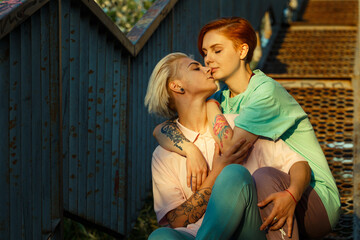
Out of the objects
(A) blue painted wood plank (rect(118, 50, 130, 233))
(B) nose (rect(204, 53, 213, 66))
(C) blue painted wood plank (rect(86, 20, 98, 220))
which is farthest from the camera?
(A) blue painted wood plank (rect(118, 50, 130, 233))

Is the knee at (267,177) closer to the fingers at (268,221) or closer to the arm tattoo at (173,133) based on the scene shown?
the fingers at (268,221)

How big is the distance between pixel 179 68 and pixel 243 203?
900mm

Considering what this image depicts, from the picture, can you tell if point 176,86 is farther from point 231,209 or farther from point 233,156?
point 231,209

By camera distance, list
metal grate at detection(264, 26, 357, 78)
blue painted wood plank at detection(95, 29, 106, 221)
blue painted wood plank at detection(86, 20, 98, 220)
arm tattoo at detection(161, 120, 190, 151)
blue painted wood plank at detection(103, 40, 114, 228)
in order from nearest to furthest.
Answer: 1. arm tattoo at detection(161, 120, 190, 151)
2. blue painted wood plank at detection(86, 20, 98, 220)
3. blue painted wood plank at detection(95, 29, 106, 221)
4. blue painted wood plank at detection(103, 40, 114, 228)
5. metal grate at detection(264, 26, 357, 78)

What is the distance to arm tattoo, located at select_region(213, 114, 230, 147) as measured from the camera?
7.96 feet

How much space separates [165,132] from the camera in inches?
104

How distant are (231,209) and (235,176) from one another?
13 centimetres

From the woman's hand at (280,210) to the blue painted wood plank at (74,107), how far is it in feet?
4.16

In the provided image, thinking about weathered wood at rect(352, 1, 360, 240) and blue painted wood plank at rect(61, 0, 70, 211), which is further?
weathered wood at rect(352, 1, 360, 240)

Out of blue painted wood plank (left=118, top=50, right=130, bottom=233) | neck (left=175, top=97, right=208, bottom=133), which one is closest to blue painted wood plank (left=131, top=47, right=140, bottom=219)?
blue painted wood plank (left=118, top=50, right=130, bottom=233)

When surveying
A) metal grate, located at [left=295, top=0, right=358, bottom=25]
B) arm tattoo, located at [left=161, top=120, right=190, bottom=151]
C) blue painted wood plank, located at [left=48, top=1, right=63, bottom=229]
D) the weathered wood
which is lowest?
metal grate, located at [left=295, top=0, right=358, bottom=25]

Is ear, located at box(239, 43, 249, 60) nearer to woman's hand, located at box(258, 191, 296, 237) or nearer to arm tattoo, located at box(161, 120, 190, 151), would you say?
arm tattoo, located at box(161, 120, 190, 151)

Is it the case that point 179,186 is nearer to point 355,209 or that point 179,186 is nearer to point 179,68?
point 179,68

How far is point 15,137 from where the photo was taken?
2318 millimetres
